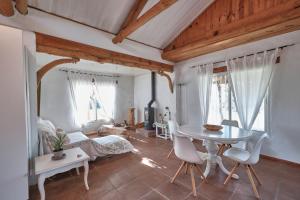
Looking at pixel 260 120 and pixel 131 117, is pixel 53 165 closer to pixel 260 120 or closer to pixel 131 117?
pixel 260 120

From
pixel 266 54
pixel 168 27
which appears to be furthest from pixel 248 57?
pixel 168 27

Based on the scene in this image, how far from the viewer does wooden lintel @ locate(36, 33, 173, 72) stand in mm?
2303

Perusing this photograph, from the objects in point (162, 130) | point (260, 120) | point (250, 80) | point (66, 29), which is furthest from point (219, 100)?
point (66, 29)

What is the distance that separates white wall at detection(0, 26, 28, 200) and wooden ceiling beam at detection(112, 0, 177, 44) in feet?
5.42

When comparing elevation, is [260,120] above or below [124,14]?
below

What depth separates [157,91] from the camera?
17.7ft

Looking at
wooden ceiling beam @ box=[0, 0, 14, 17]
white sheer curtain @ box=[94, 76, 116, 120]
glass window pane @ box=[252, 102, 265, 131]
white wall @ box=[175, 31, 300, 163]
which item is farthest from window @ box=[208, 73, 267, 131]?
wooden ceiling beam @ box=[0, 0, 14, 17]

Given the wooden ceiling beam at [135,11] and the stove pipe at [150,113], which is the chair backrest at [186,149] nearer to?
the wooden ceiling beam at [135,11]

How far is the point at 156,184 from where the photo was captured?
2131 mm

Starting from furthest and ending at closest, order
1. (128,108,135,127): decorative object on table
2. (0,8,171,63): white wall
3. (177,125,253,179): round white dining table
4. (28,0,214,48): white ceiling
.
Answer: (128,108,135,127): decorative object on table → (28,0,214,48): white ceiling → (0,8,171,63): white wall → (177,125,253,179): round white dining table

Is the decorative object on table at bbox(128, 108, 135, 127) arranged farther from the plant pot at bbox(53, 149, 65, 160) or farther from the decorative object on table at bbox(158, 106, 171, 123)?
the plant pot at bbox(53, 149, 65, 160)

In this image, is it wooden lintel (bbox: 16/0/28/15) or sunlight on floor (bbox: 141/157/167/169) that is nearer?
wooden lintel (bbox: 16/0/28/15)

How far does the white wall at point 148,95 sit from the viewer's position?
4980 mm

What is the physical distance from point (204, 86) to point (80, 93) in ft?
13.9
